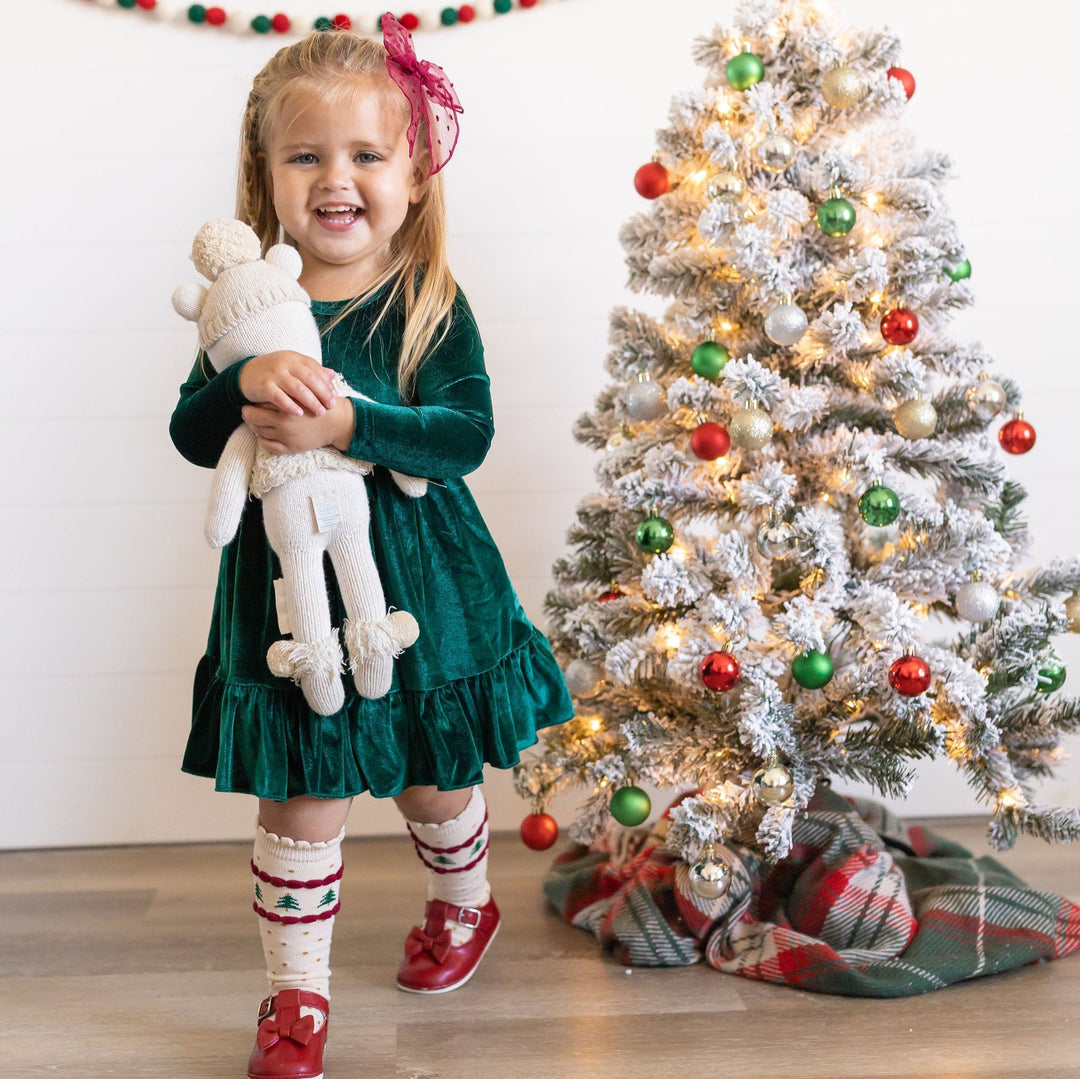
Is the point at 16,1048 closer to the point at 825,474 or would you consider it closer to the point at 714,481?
the point at 714,481

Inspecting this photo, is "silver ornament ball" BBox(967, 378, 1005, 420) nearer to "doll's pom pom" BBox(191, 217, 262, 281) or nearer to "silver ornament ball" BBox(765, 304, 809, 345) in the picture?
"silver ornament ball" BBox(765, 304, 809, 345)

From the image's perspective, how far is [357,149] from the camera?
1248 mm

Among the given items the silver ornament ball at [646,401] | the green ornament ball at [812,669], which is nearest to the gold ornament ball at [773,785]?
the green ornament ball at [812,669]

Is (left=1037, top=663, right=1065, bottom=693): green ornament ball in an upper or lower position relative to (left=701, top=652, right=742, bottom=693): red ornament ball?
lower

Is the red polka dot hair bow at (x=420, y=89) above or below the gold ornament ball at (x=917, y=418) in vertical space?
above

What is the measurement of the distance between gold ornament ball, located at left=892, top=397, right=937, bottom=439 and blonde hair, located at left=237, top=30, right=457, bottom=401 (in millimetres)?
566

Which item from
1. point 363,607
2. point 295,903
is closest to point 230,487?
point 363,607

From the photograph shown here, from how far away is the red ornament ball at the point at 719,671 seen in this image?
4.54ft

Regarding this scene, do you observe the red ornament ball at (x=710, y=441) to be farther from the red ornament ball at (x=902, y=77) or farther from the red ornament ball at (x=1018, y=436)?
the red ornament ball at (x=902, y=77)

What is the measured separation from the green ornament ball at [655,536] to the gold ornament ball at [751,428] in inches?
5.5

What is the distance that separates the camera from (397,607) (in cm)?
126

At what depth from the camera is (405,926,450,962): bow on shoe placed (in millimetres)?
1480

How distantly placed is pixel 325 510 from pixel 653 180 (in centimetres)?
64

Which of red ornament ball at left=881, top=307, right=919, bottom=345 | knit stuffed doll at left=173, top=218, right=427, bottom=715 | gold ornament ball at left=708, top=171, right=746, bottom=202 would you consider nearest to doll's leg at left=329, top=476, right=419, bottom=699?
knit stuffed doll at left=173, top=218, right=427, bottom=715
